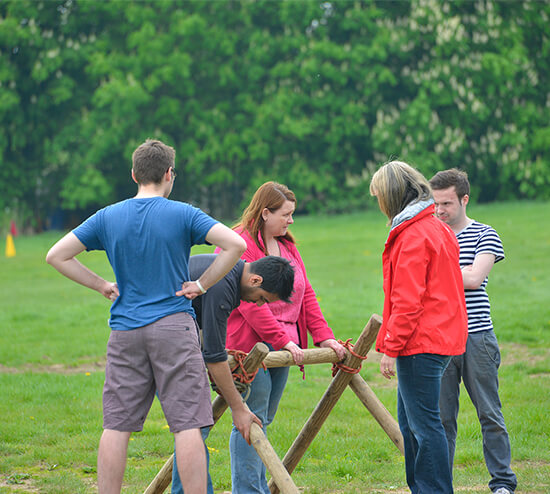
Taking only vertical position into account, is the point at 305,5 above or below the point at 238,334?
above

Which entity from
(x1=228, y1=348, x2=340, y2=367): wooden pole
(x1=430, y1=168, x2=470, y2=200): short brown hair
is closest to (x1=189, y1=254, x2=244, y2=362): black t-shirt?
(x1=228, y1=348, x2=340, y2=367): wooden pole

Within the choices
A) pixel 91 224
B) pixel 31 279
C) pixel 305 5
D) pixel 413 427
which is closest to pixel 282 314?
pixel 413 427

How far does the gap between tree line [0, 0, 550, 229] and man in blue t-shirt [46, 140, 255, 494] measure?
89.1 ft

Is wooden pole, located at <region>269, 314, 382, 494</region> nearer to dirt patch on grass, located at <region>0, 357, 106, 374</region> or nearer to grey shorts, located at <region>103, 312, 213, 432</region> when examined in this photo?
grey shorts, located at <region>103, 312, 213, 432</region>

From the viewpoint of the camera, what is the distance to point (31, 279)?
18.6m

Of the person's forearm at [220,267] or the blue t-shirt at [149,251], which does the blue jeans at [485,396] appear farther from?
the blue t-shirt at [149,251]

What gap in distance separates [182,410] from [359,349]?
1.31 meters

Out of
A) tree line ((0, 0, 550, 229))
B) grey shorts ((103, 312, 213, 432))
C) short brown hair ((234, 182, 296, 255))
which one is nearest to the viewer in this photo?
grey shorts ((103, 312, 213, 432))

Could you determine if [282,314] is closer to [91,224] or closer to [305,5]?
[91,224]

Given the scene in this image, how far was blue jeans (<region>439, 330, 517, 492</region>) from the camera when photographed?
198 inches

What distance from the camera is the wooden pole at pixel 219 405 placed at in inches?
171

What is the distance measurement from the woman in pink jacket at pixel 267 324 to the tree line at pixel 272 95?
26.1 metres

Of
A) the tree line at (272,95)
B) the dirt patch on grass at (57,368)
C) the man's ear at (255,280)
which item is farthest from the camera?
the tree line at (272,95)

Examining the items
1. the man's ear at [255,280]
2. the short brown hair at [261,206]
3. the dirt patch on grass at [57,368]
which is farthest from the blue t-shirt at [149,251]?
the dirt patch on grass at [57,368]
